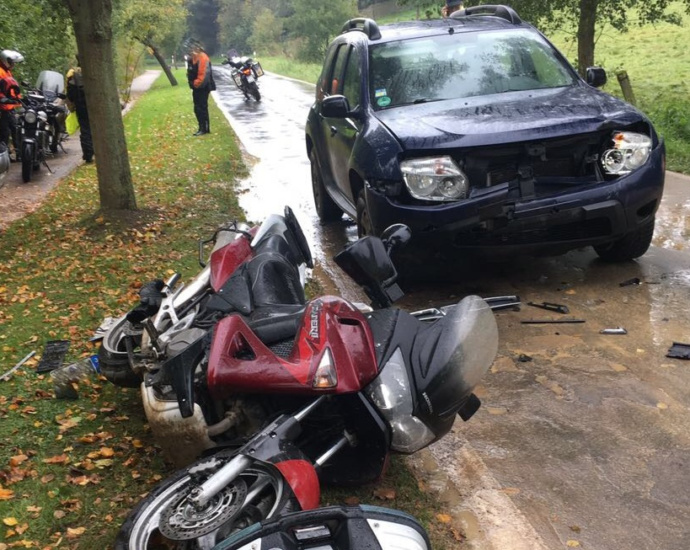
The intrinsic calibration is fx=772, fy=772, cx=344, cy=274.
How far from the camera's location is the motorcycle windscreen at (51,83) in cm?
1470

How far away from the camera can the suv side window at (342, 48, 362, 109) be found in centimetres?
686

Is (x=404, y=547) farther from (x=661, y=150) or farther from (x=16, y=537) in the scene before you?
(x=661, y=150)

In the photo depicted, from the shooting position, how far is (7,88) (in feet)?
40.5

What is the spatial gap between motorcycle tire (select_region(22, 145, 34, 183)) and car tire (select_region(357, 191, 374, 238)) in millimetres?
8733

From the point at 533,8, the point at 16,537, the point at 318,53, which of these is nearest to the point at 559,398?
the point at 16,537

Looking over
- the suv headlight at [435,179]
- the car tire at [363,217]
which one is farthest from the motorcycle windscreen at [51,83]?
the suv headlight at [435,179]

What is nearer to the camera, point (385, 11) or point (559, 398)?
point (559, 398)

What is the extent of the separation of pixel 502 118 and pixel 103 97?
4.69m

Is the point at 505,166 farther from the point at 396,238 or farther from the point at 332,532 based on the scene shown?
the point at 332,532

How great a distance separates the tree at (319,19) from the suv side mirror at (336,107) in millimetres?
50344

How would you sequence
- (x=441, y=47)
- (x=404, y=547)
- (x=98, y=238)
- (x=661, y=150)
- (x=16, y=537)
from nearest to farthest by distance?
(x=404, y=547) < (x=16, y=537) < (x=661, y=150) < (x=441, y=47) < (x=98, y=238)

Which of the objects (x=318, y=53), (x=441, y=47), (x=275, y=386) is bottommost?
(x=318, y=53)

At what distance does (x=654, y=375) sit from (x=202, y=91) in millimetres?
14241

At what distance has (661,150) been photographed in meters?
5.86
